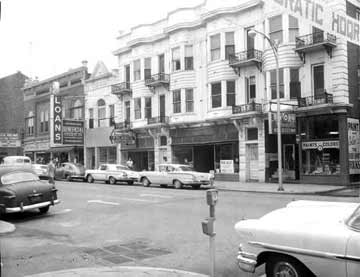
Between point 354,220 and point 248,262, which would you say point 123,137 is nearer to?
point 248,262

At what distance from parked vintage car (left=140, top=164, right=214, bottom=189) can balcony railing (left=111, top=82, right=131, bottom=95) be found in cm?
1205

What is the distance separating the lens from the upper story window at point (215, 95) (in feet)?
97.5

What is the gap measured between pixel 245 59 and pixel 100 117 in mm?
17891

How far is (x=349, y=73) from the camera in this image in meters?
24.6

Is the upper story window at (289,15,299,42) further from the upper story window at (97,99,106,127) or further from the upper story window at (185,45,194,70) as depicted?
the upper story window at (97,99,106,127)

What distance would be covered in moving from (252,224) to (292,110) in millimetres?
20132

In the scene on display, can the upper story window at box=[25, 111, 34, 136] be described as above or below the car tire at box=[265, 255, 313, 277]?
above

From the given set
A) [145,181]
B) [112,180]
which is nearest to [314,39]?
[145,181]

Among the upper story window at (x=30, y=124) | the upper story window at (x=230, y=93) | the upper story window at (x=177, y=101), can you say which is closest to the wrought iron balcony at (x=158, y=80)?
the upper story window at (x=177, y=101)

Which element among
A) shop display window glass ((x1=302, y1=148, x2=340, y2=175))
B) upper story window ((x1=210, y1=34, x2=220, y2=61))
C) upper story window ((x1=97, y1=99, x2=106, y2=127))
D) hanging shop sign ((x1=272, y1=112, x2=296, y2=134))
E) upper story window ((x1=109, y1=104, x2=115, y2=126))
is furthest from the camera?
upper story window ((x1=97, y1=99, x2=106, y2=127))

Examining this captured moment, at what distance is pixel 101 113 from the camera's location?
4100 centimetres

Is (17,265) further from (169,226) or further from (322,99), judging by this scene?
(322,99)

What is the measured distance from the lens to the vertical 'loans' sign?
4034cm

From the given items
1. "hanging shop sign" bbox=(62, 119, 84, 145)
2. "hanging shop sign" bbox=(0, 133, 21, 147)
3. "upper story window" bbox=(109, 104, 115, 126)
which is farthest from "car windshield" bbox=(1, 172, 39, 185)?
"hanging shop sign" bbox=(62, 119, 84, 145)
